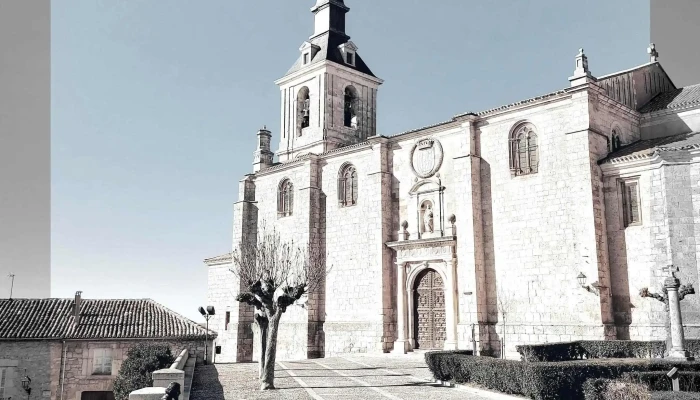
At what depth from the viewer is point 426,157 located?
24.0m

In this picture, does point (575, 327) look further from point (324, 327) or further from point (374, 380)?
point (324, 327)

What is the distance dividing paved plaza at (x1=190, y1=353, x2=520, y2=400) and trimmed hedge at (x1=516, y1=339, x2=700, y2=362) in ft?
8.97

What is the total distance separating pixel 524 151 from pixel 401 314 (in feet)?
26.1

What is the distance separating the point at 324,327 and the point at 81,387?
1114cm

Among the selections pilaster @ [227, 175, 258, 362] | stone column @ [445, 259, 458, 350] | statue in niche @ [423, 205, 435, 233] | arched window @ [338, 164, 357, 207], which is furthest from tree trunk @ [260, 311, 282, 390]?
pilaster @ [227, 175, 258, 362]

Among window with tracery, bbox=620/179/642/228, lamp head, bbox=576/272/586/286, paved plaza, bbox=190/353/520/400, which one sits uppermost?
window with tracery, bbox=620/179/642/228

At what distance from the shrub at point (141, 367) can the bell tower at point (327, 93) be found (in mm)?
12759

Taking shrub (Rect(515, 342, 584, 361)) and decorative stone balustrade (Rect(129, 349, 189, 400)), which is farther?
shrub (Rect(515, 342, 584, 361))

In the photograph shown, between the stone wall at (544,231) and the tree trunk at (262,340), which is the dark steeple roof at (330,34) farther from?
the tree trunk at (262,340)

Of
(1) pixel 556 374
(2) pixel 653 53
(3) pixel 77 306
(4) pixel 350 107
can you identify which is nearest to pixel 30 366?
(3) pixel 77 306

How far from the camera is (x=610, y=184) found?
62.7 ft

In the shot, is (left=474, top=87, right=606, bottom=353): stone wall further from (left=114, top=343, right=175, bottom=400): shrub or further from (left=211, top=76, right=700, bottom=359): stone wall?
(left=114, top=343, right=175, bottom=400): shrub

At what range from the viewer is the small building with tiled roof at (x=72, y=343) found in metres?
25.9

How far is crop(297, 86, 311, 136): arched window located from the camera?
31.8 metres
